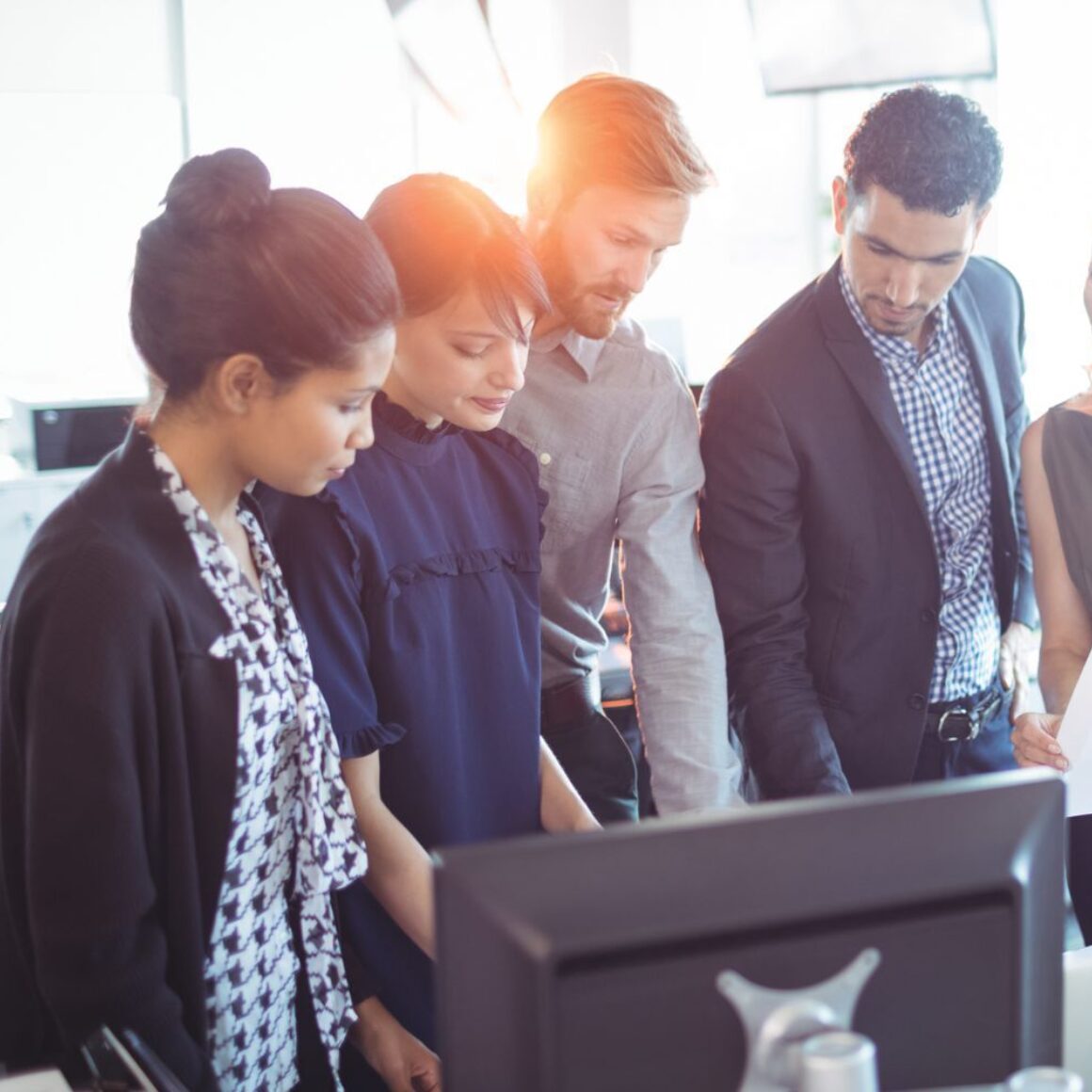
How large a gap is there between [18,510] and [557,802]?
311cm

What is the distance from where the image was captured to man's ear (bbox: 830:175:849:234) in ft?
5.58

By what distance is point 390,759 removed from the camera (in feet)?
4.14

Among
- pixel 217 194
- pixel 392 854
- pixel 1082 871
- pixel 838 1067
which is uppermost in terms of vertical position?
pixel 217 194

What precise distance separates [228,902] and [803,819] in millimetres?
593

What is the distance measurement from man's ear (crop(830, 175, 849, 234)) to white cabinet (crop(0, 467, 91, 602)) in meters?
2.95

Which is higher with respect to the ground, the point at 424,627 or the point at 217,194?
the point at 217,194

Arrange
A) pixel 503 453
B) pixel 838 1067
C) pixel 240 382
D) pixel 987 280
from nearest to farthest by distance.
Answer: pixel 838 1067, pixel 240 382, pixel 503 453, pixel 987 280

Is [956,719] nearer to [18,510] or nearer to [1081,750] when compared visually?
[1081,750]

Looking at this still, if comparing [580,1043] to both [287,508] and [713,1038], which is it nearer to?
[713,1038]

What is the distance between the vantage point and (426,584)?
1.25 metres

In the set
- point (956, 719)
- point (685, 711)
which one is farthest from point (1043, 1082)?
point (956, 719)

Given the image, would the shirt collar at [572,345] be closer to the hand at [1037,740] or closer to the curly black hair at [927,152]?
the curly black hair at [927,152]

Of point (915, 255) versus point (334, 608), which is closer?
point (334, 608)

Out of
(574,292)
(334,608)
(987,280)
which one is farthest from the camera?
(987,280)
